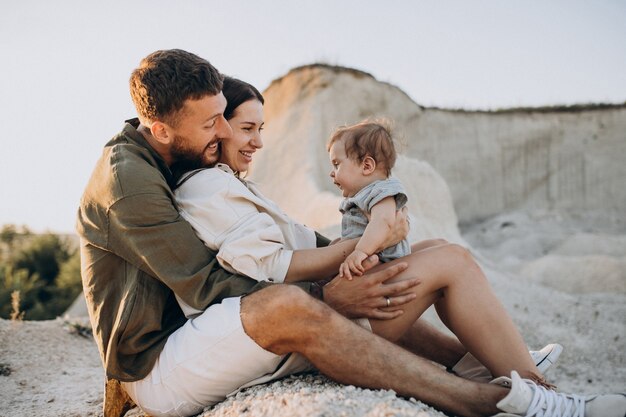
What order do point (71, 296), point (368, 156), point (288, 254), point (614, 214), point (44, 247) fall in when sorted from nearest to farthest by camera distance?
point (288, 254)
point (368, 156)
point (71, 296)
point (44, 247)
point (614, 214)

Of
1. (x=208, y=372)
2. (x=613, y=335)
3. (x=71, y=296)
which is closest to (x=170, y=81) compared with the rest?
(x=208, y=372)

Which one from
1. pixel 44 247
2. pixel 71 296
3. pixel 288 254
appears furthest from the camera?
pixel 44 247

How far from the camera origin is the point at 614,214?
49.3ft

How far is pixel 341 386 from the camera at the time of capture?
8.20ft

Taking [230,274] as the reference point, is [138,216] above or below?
above

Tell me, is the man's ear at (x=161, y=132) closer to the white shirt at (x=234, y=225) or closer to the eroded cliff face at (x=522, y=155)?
the white shirt at (x=234, y=225)

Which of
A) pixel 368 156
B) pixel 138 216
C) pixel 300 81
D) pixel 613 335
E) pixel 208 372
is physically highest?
pixel 300 81

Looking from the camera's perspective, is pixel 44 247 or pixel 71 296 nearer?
pixel 71 296

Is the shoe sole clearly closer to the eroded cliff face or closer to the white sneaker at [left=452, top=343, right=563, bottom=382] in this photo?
the white sneaker at [left=452, top=343, right=563, bottom=382]

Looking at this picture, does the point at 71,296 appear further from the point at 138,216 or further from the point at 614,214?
the point at 614,214

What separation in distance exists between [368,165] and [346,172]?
0.13 m

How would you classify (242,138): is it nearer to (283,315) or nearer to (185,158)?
(185,158)

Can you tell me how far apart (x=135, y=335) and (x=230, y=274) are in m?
0.51

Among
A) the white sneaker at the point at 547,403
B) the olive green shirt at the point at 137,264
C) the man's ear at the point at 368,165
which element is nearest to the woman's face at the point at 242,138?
the olive green shirt at the point at 137,264
